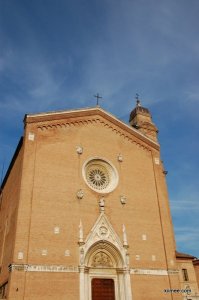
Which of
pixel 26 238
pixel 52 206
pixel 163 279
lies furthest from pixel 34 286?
pixel 163 279

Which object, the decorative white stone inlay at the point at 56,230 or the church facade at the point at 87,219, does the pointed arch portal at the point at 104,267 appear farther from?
the decorative white stone inlay at the point at 56,230

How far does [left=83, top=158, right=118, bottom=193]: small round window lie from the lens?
22.7 metres

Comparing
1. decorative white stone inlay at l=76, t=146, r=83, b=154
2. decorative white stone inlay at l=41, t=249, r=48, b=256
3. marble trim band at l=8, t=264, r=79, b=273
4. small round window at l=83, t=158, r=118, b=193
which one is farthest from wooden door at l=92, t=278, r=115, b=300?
decorative white stone inlay at l=76, t=146, r=83, b=154

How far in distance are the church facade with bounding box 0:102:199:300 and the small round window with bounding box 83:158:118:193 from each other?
0.08m

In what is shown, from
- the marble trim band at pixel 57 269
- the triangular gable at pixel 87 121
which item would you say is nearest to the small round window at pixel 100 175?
the triangular gable at pixel 87 121

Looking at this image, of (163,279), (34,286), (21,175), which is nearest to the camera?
(34,286)

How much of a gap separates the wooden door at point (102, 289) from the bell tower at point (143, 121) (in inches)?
559

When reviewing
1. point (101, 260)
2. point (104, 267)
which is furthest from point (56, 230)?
point (104, 267)

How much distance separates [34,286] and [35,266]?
1.06 meters

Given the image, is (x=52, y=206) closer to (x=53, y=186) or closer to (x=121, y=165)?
(x=53, y=186)

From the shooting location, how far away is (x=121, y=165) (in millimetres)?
24297

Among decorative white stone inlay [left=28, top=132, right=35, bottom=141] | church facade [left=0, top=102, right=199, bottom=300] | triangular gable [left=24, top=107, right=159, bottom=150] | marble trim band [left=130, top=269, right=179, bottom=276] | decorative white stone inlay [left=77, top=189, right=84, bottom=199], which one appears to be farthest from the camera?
triangular gable [left=24, top=107, right=159, bottom=150]

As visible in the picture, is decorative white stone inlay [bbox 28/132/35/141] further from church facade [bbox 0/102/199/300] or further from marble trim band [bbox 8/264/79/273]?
marble trim band [bbox 8/264/79/273]

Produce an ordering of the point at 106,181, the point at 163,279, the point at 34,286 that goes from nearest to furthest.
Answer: the point at 34,286
the point at 163,279
the point at 106,181
